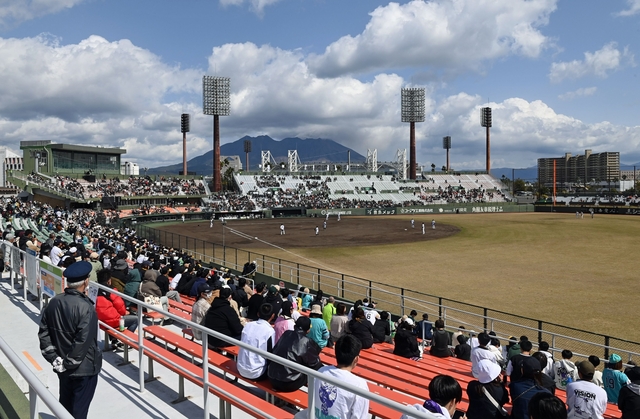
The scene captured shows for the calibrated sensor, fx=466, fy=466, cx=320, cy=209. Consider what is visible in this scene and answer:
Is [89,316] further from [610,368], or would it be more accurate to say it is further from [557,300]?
[557,300]

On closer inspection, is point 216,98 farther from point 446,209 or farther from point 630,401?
point 630,401

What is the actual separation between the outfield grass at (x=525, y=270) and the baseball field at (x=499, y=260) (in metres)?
0.05

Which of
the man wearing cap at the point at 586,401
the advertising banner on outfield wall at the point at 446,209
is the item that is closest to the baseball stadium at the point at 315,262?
the advertising banner on outfield wall at the point at 446,209

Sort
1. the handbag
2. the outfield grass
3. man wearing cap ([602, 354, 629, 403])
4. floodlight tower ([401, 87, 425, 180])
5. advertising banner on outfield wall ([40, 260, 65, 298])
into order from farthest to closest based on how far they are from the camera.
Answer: floodlight tower ([401, 87, 425, 180]) → the outfield grass → advertising banner on outfield wall ([40, 260, 65, 298]) → man wearing cap ([602, 354, 629, 403]) → the handbag

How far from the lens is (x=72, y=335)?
5090 mm

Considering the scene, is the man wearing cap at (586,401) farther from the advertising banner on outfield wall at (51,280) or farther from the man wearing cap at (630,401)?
the advertising banner on outfield wall at (51,280)

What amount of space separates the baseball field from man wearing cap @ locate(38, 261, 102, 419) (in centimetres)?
1767

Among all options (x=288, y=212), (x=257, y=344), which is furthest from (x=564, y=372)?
(x=288, y=212)

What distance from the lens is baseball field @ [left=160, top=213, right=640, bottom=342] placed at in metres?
21.2

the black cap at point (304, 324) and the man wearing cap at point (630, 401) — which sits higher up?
the black cap at point (304, 324)

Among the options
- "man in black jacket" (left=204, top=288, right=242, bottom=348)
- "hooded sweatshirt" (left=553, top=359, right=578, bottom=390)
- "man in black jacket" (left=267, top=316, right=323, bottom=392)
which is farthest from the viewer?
"hooded sweatshirt" (left=553, top=359, right=578, bottom=390)

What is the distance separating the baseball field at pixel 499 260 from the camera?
69.6 feet

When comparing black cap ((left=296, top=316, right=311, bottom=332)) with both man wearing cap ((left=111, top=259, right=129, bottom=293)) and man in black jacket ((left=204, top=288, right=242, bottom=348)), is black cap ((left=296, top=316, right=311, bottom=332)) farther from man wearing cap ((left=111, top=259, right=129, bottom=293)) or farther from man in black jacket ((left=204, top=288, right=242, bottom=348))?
man wearing cap ((left=111, top=259, right=129, bottom=293))

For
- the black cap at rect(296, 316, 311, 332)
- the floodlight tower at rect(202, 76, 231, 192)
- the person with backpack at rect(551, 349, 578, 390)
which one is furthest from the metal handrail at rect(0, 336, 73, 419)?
the floodlight tower at rect(202, 76, 231, 192)
